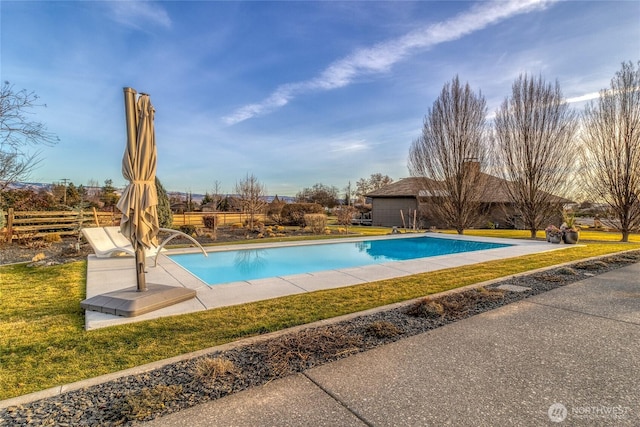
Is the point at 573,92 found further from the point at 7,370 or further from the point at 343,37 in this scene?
the point at 7,370

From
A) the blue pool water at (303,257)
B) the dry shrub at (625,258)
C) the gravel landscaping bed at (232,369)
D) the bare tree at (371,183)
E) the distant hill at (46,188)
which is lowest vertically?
the blue pool water at (303,257)

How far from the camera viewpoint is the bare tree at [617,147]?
14008 millimetres

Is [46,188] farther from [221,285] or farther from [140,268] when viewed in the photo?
[140,268]

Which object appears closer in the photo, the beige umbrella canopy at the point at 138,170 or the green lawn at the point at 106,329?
the green lawn at the point at 106,329

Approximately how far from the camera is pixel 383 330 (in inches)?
139

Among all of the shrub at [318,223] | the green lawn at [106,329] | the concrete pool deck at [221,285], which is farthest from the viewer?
the shrub at [318,223]

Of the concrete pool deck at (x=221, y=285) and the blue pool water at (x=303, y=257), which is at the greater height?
the concrete pool deck at (x=221, y=285)

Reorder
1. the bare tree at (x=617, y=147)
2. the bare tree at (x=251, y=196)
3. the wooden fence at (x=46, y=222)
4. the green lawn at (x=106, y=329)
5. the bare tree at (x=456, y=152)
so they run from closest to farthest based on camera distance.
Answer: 1. the green lawn at (x=106, y=329)
2. the wooden fence at (x=46, y=222)
3. the bare tree at (x=617, y=147)
4. the bare tree at (x=456, y=152)
5. the bare tree at (x=251, y=196)

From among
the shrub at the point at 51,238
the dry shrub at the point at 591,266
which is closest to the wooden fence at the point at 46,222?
the shrub at the point at 51,238

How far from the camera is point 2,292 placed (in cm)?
514

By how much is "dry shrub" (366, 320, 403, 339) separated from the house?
1568cm

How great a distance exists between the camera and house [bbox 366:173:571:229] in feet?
62.0

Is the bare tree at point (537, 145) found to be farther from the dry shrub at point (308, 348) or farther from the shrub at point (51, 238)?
the shrub at point (51, 238)

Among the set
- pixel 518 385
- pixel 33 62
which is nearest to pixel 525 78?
pixel 518 385
